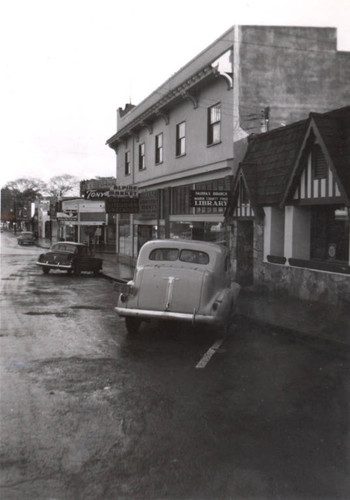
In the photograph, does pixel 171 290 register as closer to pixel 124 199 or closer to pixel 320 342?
pixel 320 342

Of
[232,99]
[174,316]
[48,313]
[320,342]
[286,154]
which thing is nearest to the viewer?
[320,342]

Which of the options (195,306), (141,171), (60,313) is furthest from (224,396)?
(141,171)

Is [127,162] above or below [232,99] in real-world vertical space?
below

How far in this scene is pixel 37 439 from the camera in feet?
15.5

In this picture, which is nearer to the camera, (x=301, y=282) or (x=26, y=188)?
(x=301, y=282)

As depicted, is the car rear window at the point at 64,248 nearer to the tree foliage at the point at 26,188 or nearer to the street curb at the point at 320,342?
the street curb at the point at 320,342

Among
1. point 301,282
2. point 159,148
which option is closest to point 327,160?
point 301,282

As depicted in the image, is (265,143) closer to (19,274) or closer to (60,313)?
(60,313)

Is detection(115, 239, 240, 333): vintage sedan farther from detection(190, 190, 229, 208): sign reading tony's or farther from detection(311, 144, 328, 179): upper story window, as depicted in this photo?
detection(190, 190, 229, 208): sign reading tony's

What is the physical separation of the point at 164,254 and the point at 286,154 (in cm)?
589

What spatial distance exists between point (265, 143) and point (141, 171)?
13.3 meters

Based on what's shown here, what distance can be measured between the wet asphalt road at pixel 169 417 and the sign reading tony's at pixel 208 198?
722cm

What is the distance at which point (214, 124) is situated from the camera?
61.5ft

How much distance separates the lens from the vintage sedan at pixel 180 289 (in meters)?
9.22
